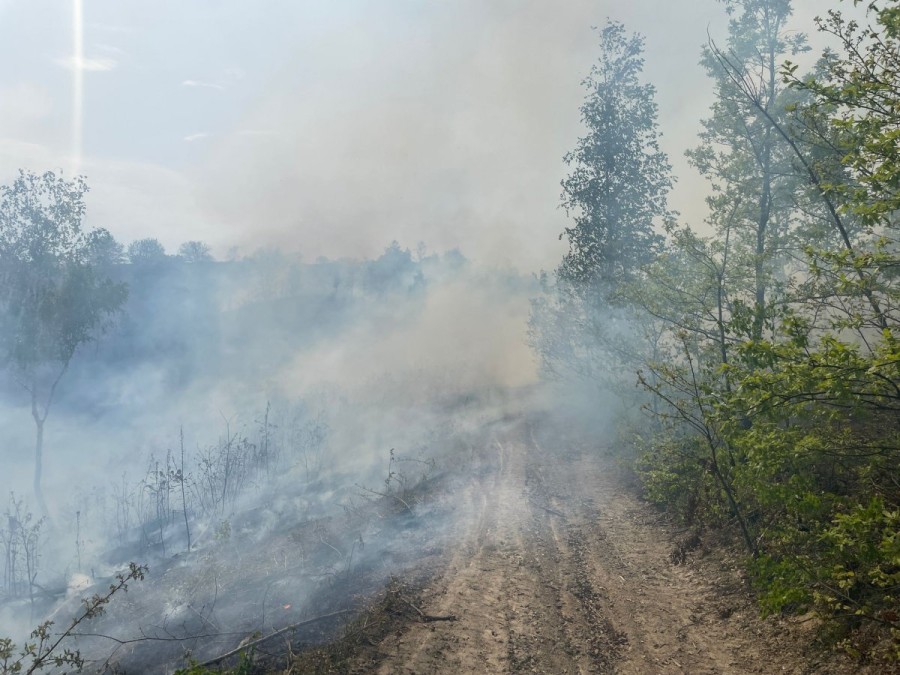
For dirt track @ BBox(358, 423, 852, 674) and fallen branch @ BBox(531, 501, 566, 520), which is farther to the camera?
fallen branch @ BBox(531, 501, 566, 520)

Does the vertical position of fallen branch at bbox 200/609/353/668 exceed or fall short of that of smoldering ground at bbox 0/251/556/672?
it falls short

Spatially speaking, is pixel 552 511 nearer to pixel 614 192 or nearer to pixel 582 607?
pixel 582 607

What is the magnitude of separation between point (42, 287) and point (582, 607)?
23.1 metres

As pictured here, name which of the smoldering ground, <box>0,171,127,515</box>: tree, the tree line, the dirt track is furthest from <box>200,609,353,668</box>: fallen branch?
<box>0,171,127,515</box>: tree

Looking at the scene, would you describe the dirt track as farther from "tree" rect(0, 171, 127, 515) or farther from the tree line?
"tree" rect(0, 171, 127, 515)

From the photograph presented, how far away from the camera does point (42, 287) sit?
20.6 metres

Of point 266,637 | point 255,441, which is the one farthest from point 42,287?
point 266,637

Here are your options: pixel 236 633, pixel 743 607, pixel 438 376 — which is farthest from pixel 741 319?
pixel 438 376

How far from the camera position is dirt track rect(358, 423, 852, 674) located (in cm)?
623

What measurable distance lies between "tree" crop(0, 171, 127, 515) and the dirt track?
18.4 meters

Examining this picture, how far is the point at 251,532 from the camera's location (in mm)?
12297

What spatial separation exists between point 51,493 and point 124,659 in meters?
15.5

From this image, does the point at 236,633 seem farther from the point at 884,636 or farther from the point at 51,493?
the point at 51,493

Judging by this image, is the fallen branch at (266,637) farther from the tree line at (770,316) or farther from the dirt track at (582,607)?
the tree line at (770,316)
